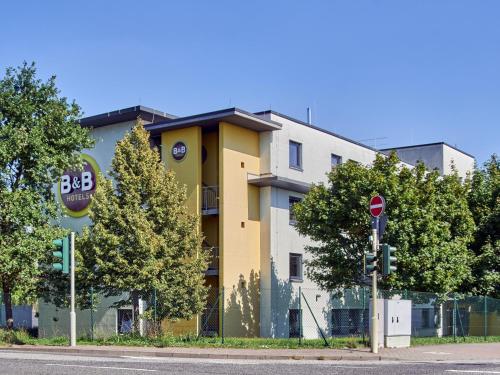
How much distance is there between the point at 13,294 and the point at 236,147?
11.7m

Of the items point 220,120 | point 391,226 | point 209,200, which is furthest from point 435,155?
point 391,226

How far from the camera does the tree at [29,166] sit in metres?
27.7

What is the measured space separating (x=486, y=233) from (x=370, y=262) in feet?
53.6

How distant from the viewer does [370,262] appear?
840 inches

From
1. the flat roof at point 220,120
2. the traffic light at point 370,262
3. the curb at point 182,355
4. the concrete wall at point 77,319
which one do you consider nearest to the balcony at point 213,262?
the concrete wall at point 77,319

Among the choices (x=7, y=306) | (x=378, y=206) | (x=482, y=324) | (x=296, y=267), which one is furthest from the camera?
(x=296, y=267)

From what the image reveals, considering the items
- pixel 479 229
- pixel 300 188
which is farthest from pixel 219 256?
pixel 479 229

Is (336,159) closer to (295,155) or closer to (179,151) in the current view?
(295,155)

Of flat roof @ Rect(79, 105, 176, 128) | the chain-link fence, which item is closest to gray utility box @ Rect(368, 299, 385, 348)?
the chain-link fence

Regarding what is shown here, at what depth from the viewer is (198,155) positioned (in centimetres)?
3428

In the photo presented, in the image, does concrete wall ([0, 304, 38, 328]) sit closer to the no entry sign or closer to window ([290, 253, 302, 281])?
window ([290, 253, 302, 281])

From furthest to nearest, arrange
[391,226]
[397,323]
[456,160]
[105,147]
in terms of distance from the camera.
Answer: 1. [456,160]
2. [105,147]
3. [391,226]
4. [397,323]

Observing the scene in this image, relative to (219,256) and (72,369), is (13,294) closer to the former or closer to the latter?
(219,256)

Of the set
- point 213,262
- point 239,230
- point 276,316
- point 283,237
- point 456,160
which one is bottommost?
point 276,316
